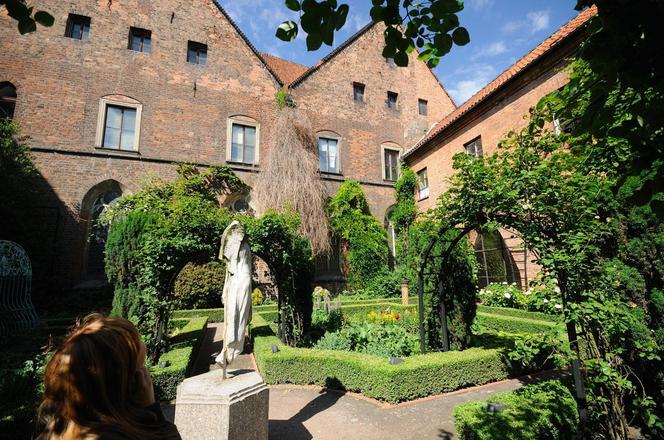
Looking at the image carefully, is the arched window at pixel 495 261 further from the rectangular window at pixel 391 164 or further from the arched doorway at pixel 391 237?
the rectangular window at pixel 391 164

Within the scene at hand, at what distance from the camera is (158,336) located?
21.8 feet

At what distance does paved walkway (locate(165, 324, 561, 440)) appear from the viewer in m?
4.35

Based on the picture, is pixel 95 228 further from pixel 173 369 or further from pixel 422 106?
pixel 422 106

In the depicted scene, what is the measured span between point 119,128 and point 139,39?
4403mm

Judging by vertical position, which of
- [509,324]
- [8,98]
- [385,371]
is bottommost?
[385,371]

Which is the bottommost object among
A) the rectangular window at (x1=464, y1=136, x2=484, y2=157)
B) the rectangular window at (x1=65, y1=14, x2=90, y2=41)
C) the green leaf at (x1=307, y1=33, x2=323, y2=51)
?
the green leaf at (x1=307, y1=33, x2=323, y2=51)

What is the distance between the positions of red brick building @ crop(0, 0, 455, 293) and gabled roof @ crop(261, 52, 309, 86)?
9.64 ft

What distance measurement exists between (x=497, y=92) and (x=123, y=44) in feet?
52.2

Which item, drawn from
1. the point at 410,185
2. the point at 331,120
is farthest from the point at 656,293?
the point at 331,120

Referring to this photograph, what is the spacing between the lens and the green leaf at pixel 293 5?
5.72 ft

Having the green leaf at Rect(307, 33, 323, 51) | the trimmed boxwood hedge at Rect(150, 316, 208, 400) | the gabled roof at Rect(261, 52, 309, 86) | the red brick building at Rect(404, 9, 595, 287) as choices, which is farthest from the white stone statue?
the gabled roof at Rect(261, 52, 309, 86)

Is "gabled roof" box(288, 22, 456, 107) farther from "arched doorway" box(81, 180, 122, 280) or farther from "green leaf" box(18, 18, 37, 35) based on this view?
"green leaf" box(18, 18, 37, 35)

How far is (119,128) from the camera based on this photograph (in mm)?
13234

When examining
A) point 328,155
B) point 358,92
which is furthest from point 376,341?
point 358,92
